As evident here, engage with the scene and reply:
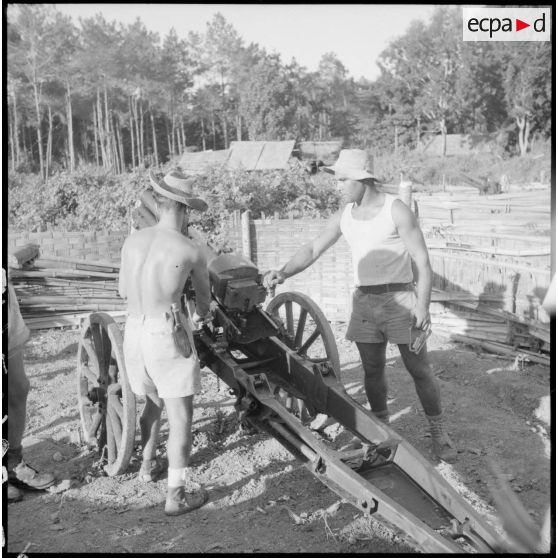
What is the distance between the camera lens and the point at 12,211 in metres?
17.0

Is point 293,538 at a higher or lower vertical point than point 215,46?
lower

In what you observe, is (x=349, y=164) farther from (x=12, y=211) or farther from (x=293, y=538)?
(x=12, y=211)

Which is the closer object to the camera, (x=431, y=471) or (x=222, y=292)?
(x=431, y=471)

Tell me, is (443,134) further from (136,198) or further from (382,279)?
(382,279)

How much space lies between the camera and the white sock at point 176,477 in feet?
11.6

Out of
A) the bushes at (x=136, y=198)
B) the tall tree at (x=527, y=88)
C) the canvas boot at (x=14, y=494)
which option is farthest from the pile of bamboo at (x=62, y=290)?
the tall tree at (x=527, y=88)

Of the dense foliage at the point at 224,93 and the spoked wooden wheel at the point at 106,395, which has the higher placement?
the dense foliage at the point at 224,93

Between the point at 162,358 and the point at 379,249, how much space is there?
1509 mm

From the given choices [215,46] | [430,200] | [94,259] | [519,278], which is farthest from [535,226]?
[215,46]

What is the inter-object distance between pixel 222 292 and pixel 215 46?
5532 centimetres

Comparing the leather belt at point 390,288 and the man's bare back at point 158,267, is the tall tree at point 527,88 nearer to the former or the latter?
the leather belt at point 390,288

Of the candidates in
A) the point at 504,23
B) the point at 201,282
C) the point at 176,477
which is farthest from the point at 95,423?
the point at 504,23

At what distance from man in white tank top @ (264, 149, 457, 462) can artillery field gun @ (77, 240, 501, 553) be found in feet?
1.14

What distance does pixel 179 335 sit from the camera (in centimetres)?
344
